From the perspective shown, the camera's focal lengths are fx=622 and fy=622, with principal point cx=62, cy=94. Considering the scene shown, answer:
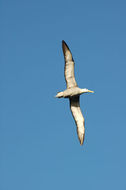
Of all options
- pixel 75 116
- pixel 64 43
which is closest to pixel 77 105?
pixel 75 116

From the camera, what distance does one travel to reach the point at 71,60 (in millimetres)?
81188

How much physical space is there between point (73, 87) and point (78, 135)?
21.0 feet

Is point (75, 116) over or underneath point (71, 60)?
underneath

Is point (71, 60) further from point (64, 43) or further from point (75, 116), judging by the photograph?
point (75, 116)

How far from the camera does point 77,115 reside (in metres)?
83.8

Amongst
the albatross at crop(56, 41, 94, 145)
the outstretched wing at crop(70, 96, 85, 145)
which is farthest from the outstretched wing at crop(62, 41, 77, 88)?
the outstretched wing at crop(70, 96, 85, 145)

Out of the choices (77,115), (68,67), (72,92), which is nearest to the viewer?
(72,92)

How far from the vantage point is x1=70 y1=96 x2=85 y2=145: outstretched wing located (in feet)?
271

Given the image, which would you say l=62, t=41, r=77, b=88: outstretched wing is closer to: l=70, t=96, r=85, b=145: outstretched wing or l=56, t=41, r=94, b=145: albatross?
l=56, t=41, r=94, b=145: albatross

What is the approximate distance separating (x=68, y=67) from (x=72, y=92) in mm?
3321

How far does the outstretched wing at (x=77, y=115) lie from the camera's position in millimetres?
82500

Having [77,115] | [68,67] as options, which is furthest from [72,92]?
[77,115]

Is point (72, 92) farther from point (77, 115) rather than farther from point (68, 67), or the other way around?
point (77, 115)

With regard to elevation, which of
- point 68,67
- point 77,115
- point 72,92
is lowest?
point 77,115
